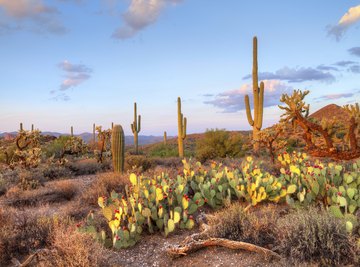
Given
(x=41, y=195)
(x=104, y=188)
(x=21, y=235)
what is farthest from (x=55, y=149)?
(x=21, y=235)

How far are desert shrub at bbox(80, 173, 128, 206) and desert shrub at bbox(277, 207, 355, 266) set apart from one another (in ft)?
17.9

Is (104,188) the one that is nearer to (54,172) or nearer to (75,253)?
(75,253)

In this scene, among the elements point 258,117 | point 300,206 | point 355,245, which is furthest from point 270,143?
point 355,245

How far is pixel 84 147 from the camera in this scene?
18.6 m

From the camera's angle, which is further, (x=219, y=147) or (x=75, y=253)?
(x=219, y=147)

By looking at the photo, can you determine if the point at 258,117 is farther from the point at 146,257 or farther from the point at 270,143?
the point at 146,257

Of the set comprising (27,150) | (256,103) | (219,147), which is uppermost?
(256,103)

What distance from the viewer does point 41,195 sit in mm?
10008

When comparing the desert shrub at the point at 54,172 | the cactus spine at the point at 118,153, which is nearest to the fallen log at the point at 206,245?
the cactus spine at the point at 118,153

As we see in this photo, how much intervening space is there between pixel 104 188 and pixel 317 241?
19.9ft

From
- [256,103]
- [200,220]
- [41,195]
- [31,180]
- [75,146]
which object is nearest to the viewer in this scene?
[200,220]

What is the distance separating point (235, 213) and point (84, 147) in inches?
568

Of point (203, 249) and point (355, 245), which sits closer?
point (355, 245)

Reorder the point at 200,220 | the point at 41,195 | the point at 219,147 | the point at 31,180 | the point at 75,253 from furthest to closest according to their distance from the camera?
1. the point at 219,147
2. the point at 31,180
3. the point at 41,195
4. the point at 200,220
5. the point at 75,253
